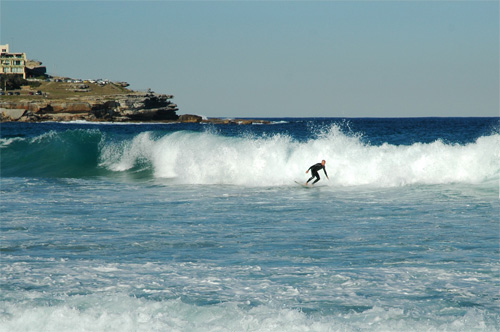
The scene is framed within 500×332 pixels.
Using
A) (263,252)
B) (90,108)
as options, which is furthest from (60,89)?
(263,252)

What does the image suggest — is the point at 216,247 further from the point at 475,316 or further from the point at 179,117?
the point at 179,117

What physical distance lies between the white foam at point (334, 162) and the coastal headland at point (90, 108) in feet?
291

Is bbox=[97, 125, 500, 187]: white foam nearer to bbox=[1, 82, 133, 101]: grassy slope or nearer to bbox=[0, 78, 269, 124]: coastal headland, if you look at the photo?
bbox=[0, 78, 269, 124]: coastal headland

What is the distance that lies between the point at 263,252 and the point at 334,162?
1425 cm

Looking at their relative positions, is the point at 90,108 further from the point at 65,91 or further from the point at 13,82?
the point at 13,82

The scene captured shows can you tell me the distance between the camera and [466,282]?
24.3 ft

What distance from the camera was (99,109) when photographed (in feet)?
392

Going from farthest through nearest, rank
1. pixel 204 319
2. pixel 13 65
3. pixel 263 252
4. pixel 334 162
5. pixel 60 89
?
1. pixel 13 65
2. pixel 60 89
3. pixel 334 162
4. pixel 263 252
5. pixel 204 319

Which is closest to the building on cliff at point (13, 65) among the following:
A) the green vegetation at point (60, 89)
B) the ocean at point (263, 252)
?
the green vegetation at point (60, 89)

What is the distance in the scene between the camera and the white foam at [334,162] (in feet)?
68.6

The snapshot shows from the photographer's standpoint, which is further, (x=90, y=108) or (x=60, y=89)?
(x=60, y=89)

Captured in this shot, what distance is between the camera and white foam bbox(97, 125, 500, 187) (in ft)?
68.6

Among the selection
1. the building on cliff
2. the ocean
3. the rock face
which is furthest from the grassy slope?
the ocean

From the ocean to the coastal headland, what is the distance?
9589cm
